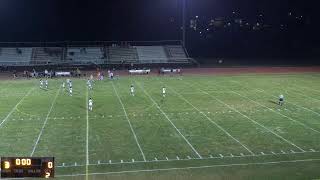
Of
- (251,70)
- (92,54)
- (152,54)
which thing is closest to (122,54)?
(92,54)

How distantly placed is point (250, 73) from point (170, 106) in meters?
19.3

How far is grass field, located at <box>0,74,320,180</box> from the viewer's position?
17.3m

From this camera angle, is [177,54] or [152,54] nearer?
[152,54]

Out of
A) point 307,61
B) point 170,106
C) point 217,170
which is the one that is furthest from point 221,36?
point 217,170

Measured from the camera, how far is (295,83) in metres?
38.3

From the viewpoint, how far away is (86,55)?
168 ft

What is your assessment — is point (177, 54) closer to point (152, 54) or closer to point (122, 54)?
point (152, 54)

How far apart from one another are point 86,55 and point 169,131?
3047 centimetres

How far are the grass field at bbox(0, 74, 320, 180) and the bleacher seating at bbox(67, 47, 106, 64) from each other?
46.2 ft

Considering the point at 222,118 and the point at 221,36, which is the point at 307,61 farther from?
the point at 222,118

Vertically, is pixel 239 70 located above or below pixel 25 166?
above

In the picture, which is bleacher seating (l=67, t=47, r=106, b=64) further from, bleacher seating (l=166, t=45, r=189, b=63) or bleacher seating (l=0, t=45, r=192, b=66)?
bleacher seating (l=166, t=45, r=189, b=63)

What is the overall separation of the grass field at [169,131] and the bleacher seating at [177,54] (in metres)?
15.3

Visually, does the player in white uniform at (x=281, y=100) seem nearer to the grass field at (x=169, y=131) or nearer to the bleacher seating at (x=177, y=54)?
the grass field at (x=169, y=131)
